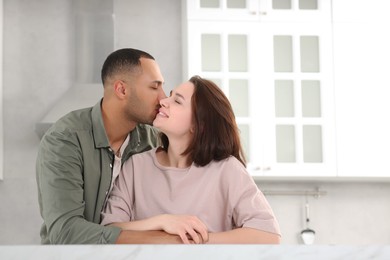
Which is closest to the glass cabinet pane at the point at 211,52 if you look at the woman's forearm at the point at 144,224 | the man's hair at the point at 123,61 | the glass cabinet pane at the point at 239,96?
the glass cabinet pane at the point at 239,96

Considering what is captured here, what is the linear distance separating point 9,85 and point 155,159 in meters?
2.24

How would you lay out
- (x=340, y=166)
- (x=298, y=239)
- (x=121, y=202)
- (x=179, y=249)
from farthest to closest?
(x=298, y=239) < (x=340, y=166) < (x=121, y=202) < (x=179, y=249)

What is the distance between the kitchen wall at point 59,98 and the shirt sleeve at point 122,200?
2.07m

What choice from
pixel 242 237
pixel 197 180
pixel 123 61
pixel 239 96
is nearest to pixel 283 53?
pixel 239 96

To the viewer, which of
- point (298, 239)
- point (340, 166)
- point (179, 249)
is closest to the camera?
point (179, 249)

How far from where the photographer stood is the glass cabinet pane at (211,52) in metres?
3.95

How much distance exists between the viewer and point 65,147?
2.19m

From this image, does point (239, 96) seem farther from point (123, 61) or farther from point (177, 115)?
point (177, 115)

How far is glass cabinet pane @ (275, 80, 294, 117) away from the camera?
3.96 metres

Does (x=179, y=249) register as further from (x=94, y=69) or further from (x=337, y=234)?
(x=337, y=234)

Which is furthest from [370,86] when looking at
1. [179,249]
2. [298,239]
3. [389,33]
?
[179,249]

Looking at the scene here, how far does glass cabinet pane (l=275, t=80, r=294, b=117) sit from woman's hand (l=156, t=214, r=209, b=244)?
2135 mm

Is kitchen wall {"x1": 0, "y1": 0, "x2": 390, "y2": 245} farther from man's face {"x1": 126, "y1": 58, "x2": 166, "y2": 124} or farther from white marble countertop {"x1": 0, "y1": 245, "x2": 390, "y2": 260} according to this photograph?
white marble countertop {"x1": 0, "y1": 245, "x2": 390, "y2": 260}

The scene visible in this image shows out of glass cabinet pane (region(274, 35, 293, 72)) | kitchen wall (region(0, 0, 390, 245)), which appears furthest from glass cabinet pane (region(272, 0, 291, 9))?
kitchen wall (region(0, 0, 390, 245))
